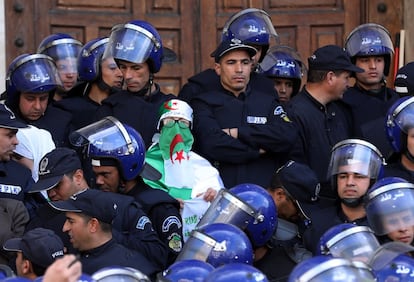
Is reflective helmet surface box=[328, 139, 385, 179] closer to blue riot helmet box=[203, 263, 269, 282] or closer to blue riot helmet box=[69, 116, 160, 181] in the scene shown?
blue riot helmet box=[69, 116, 160, 181]

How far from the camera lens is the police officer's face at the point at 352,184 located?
11.1 m

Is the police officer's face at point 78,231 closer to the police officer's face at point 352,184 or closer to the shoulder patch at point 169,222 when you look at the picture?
the shoulder patch at point 169,222

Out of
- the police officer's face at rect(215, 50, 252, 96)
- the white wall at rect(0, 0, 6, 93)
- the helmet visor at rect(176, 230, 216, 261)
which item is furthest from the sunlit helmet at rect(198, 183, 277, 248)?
the white wall at rect(0, 0, 6, 93)

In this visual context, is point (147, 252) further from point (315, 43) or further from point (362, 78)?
point (315, 43)

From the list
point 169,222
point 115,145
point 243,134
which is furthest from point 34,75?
point 169,222

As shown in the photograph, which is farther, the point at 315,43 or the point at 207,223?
the point at 315,43

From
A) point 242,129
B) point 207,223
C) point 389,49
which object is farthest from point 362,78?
point 207,223

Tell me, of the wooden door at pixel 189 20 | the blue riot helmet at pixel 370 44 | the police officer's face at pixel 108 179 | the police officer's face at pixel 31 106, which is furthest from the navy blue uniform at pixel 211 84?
the wooden door at pixel 189 20

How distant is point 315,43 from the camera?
16.1m

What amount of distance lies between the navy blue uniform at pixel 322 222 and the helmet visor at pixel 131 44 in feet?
6.05

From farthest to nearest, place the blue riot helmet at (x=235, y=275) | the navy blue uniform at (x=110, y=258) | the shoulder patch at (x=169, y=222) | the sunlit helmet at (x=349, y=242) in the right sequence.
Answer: the shoulder patch at (x=169, y=222)
the sunlit helmet at (x=349, y=242)
the navy blue uniform at (x=110, y=258)
the blue riot helmet at (x=235, y=275)

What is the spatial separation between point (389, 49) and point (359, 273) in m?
5.09

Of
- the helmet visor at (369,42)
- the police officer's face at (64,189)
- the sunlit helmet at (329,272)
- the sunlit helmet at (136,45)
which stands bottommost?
the police officer's face at (64,189)

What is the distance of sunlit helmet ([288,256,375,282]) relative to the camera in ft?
27.3
